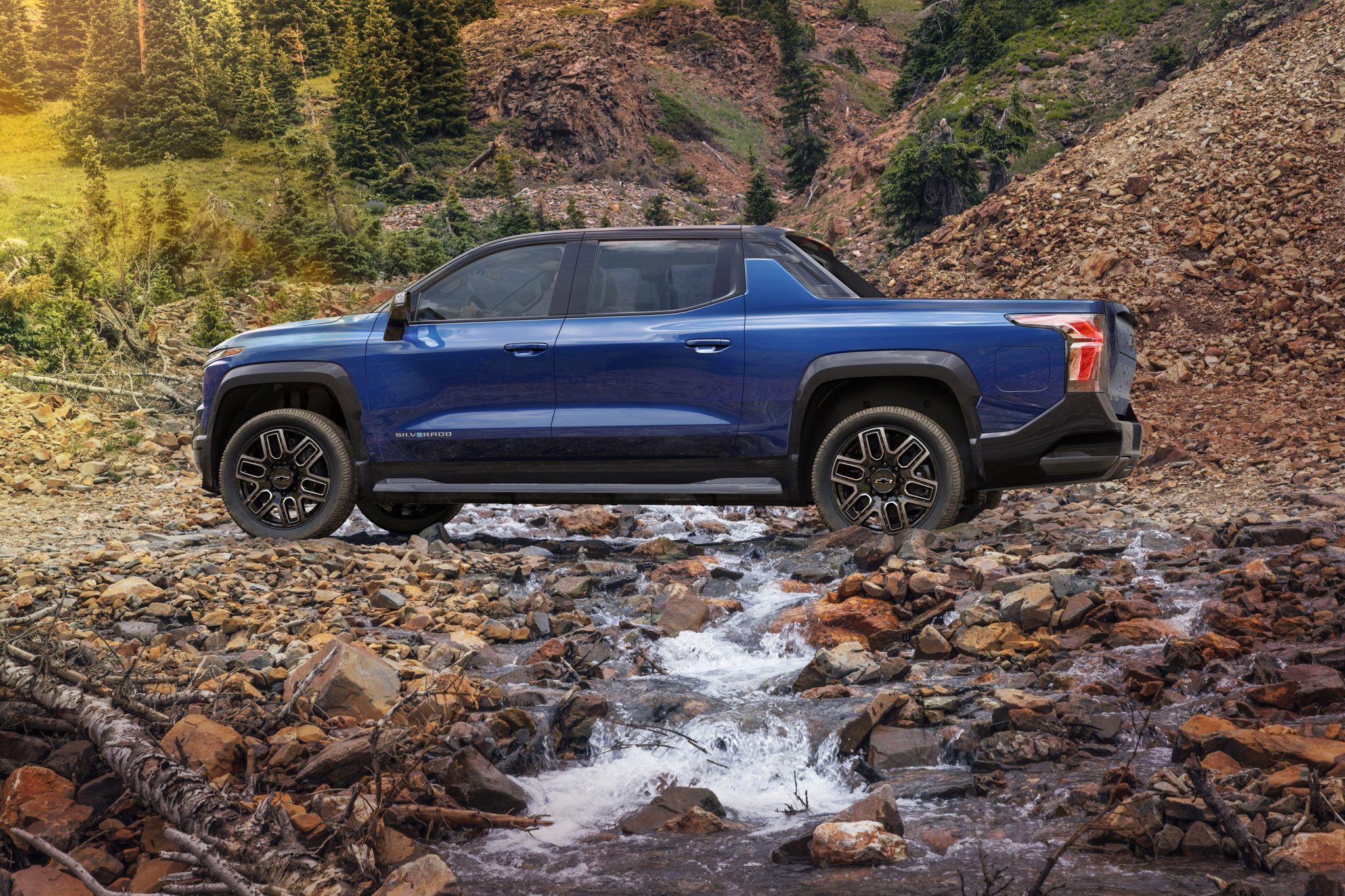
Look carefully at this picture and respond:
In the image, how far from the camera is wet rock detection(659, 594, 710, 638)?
6.09m

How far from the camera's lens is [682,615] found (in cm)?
619

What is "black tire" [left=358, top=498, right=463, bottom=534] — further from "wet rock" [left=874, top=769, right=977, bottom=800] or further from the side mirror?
"wet rock" [left=874, top=769, right=977, bottom=800]

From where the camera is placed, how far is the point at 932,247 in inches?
816

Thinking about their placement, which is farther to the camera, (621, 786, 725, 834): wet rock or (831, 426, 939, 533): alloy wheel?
(831, 426, 939, 533): alloy wheel

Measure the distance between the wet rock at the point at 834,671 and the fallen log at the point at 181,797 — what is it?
2.61 meters

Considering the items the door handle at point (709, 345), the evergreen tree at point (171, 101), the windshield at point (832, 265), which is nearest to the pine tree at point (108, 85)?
the evergreen tree at point (171, 101)

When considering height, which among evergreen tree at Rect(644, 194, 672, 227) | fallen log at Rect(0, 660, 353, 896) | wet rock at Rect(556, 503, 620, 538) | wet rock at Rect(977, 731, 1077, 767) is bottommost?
wet rock at Rect(977, 731, 1077, 767)

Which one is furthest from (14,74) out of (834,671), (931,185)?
(834,671)

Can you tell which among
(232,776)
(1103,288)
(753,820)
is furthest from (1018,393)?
(1103,288)

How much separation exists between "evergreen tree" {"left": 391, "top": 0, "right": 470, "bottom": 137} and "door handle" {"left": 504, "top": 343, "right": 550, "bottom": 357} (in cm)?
4299

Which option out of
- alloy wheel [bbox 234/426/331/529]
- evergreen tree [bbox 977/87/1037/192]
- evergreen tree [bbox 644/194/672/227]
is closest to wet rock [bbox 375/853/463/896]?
alloy wheel [bbox 234/426/331/529]

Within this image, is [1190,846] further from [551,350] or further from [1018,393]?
[551,350]

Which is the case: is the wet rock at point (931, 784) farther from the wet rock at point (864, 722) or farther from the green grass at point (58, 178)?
the green grass at point (58, 178)

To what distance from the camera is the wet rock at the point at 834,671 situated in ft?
17.1
